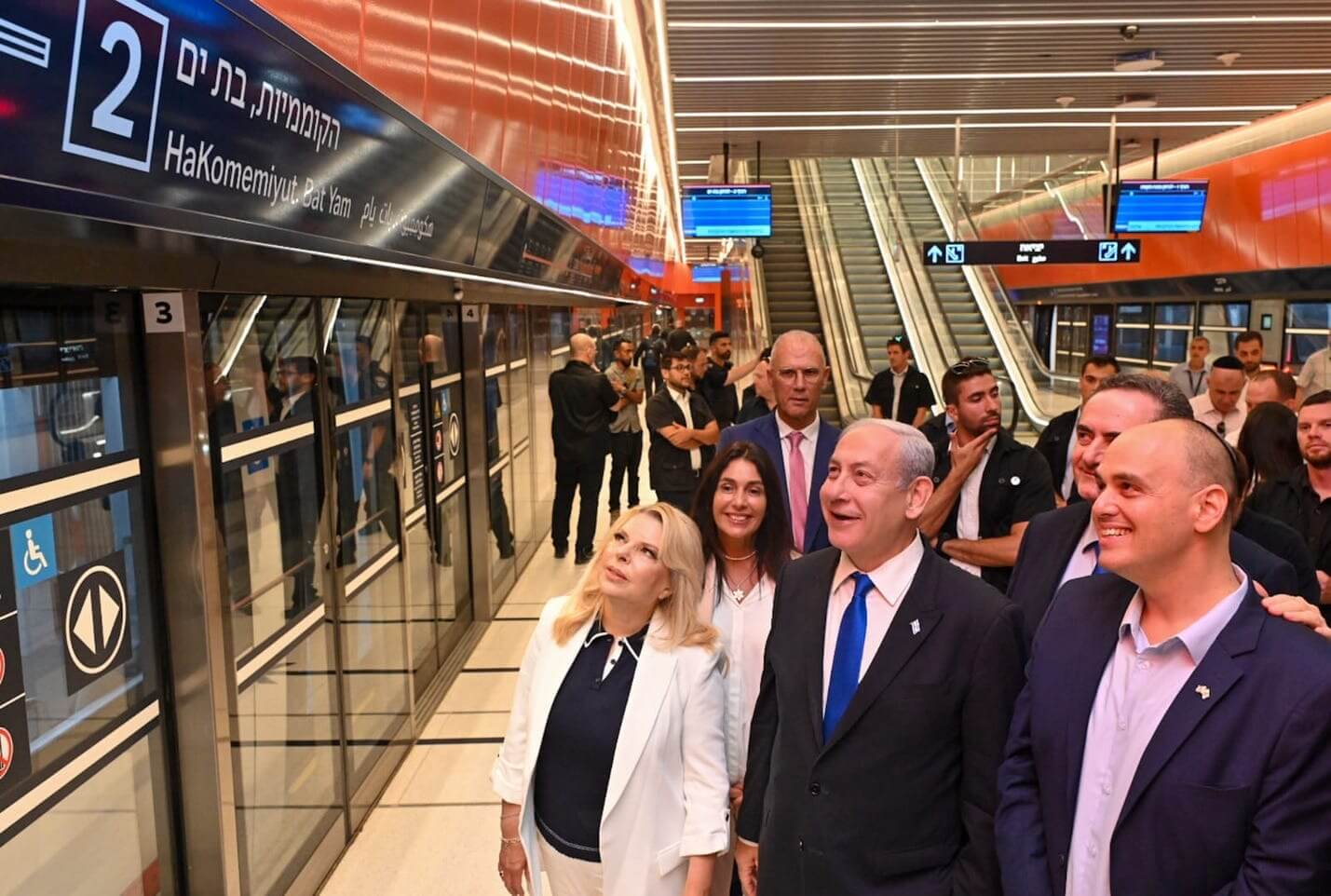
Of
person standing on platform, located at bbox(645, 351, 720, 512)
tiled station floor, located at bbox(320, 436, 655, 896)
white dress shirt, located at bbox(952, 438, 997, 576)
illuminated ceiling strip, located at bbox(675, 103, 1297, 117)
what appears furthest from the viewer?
illuminated ceiling strip, located at bbox(675, 103, 1297, 117)

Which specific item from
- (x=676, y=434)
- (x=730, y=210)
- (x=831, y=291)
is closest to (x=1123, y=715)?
(x=676, y=434)

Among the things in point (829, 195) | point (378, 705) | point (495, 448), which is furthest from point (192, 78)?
point (829, 195)

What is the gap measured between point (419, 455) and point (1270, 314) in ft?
34.7

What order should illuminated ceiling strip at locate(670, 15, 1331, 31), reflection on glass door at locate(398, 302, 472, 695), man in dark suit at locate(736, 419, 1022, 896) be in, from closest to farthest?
man in dark suit at locate(736, 419, 1022, 896) → reflection on glass door at locate(398, 302, 472, 695) → illuminated ceiling strip at locate(670, 15, 1331, 31)

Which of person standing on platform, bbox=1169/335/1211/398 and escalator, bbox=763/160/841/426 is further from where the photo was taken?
escalator, bbox=763/160/841/426

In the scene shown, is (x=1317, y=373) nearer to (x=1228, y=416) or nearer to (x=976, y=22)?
(x=1228, y=416)

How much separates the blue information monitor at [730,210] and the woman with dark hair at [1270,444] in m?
10.8

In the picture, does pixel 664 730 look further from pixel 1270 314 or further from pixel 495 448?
pixel 1270 314

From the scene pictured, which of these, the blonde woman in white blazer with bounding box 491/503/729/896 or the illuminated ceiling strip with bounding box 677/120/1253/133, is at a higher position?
the illuminated ceiling strip with bounding box 677/120/1253/133

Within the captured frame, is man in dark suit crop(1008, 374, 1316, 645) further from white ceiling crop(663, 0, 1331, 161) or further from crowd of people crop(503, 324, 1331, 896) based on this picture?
white ceiling crop(663, 0, 1331, 161)

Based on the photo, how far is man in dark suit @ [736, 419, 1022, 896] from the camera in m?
2.05

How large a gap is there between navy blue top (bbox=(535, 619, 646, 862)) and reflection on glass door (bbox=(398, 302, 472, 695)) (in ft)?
9.74

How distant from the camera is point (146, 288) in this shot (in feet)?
8.74

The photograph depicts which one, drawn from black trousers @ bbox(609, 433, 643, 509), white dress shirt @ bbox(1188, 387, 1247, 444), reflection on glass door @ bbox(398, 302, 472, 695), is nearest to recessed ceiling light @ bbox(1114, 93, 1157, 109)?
white dress shirt @ bbox(1188, 387, 1247, 444)
